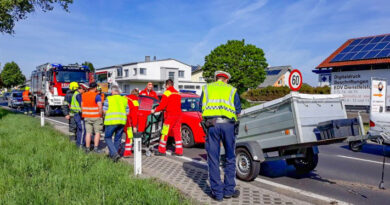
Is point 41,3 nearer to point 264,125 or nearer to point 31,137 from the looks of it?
point 31,137

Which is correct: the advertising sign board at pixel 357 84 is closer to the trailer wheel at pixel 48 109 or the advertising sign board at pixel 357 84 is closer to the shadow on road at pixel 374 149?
the shadow on road at pixel 374 149

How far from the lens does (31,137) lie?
944 centimetres

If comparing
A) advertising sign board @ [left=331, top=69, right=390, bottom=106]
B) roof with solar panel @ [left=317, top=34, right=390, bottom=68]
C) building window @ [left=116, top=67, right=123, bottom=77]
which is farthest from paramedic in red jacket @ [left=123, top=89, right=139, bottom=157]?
building window @ [left=116, top=67, right=123, bottom=77]

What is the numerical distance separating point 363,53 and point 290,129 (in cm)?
1783

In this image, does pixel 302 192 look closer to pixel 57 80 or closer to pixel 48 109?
pixel 57 80

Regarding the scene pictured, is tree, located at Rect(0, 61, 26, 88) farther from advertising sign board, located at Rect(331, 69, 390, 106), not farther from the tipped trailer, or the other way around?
the tipped trailer

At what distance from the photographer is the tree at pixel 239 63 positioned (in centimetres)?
4344

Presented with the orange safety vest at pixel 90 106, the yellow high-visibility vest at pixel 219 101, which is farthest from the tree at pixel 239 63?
the yellow high-visibility vest at pixel 219 101

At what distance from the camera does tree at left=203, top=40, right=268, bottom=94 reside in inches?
1710

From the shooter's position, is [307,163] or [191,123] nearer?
[307,163]

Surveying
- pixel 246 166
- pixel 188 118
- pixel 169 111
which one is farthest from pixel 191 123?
pixel 246 166

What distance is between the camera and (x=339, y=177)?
6520 mm

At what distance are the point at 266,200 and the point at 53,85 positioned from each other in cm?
1766

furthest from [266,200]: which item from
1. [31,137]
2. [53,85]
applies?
[53,85]
